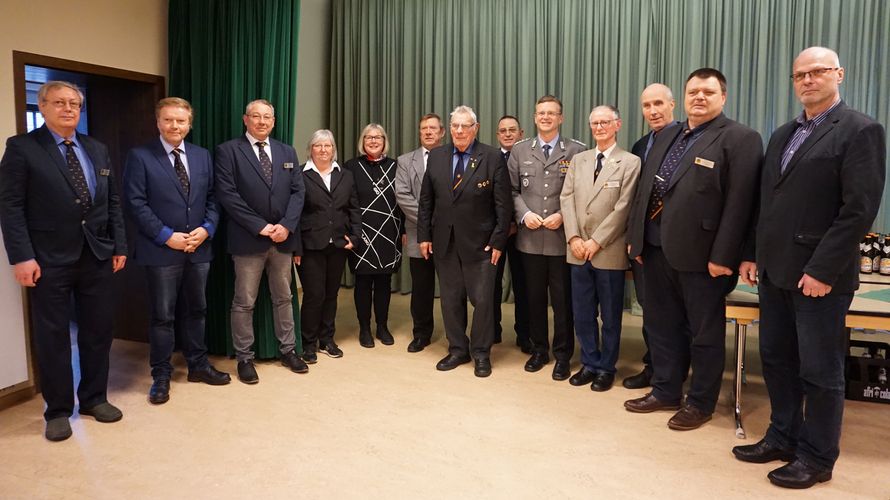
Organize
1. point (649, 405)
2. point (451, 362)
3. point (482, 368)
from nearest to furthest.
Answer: point (649, 405) < point (482, 368) < point (451, 362)

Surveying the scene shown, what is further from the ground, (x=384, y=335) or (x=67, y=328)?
(x=67, y=328)

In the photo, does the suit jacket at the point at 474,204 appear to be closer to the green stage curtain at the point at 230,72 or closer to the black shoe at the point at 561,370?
the black shoe at the point at 561,370

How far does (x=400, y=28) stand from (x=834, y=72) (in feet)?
15.6

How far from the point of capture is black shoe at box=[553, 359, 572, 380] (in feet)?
12.6

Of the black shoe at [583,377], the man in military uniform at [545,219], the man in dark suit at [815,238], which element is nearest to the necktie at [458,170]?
the man in military uniform at [545,219]

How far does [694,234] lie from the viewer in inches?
115

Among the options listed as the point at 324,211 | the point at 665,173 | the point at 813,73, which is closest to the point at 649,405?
the point at 665,173

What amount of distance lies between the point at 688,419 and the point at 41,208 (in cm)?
312

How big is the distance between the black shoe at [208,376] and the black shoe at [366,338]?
3.38ft

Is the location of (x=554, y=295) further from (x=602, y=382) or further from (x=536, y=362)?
(x=602, y=382)

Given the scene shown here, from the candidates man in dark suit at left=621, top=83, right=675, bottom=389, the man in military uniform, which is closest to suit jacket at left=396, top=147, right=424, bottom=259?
the man in military uniform

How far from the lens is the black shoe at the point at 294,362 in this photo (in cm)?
394

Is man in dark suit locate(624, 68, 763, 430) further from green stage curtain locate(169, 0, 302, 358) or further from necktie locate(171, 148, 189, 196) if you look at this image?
necktie locate(171, 148, 189, 196)

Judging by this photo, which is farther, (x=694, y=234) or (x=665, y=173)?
(x=665, y=173)
